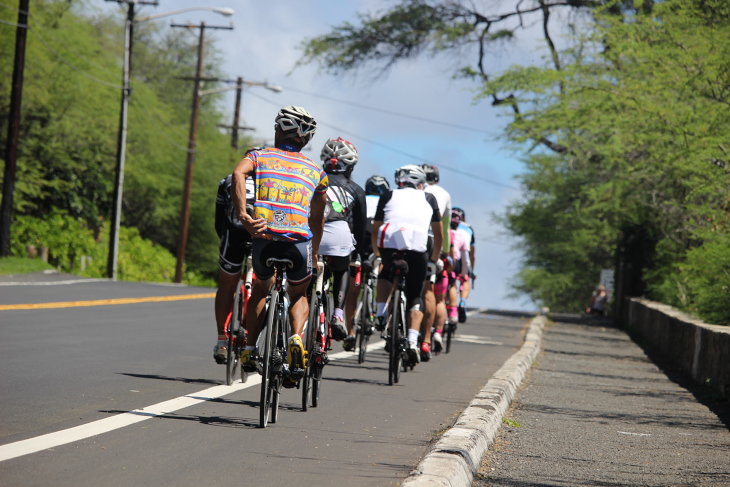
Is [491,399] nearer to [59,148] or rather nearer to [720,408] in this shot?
[720,408]

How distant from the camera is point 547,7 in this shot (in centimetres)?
3272

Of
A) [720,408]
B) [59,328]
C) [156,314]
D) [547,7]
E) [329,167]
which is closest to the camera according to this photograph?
[329,167]

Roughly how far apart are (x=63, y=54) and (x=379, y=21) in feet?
42.1

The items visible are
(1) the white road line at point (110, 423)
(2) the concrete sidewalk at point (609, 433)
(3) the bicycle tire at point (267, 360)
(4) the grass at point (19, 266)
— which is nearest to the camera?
(1) the white road line at point (110, 423)

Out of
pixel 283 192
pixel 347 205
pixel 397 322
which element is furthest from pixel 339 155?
pixel 283 192

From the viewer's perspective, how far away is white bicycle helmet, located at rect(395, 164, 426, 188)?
31.1ft

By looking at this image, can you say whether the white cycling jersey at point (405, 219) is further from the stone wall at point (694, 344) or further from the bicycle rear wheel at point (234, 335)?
the stone wall at point (694, 344)

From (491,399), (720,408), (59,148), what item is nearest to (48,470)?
(491,399)

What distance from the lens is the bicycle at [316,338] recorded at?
22.6 ft

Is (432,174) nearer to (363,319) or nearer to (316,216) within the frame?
(363,319)

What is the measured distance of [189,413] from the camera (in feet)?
21.4

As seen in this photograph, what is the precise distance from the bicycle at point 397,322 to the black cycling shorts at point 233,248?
6.46ft

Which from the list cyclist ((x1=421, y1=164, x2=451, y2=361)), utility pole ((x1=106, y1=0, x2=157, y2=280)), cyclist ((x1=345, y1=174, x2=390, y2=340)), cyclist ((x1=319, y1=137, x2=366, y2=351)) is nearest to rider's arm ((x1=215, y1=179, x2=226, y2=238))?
cyclist ((x1=319, y1=137, x2=366, y2=351))

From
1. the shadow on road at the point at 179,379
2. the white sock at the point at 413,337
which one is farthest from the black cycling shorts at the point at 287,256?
the white sock at the point at 413,337
